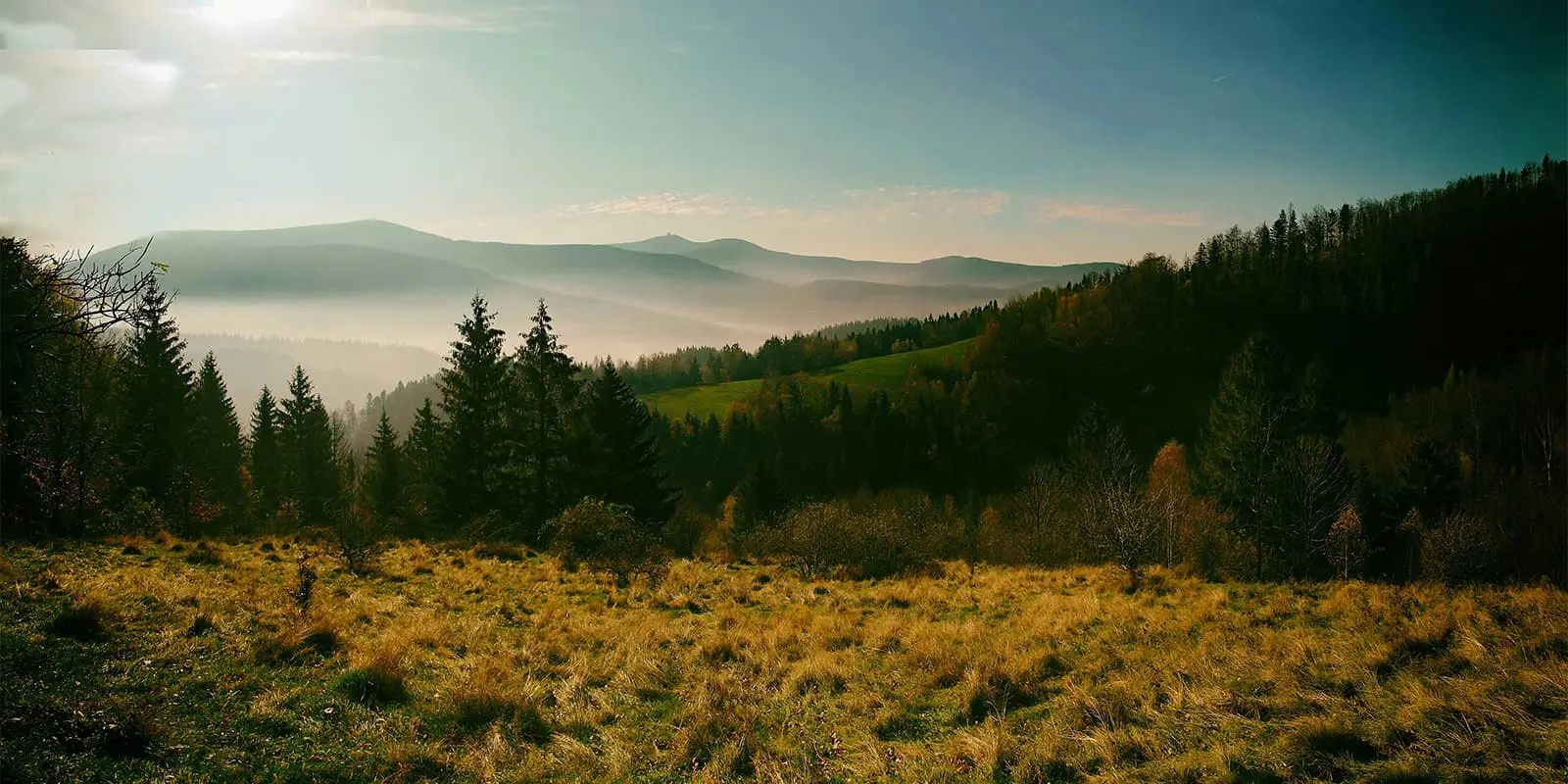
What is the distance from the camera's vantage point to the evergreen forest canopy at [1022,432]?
21.9m

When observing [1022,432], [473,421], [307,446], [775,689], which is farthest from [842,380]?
[775,689]

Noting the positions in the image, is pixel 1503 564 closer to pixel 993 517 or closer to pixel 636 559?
pixel 993 517

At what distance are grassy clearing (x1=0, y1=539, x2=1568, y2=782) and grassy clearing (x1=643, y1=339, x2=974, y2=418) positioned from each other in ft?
375

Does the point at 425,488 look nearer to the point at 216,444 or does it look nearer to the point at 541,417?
the point at 541,417

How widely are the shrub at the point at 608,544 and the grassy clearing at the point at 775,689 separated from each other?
561 cm

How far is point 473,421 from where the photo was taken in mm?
34312

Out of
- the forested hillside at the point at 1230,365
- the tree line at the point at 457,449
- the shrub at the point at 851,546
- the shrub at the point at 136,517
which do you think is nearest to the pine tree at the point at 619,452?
the tree line at the point at 457,449

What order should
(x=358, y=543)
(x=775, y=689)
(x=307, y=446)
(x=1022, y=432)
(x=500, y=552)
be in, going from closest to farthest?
(x=775, y=689)
(x=358, y=543)
(x=500, y=552)
(x=307, y=446)
(x=1022, y=432)

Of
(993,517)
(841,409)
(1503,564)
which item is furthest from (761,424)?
(1503,564)

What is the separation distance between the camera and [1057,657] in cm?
1003

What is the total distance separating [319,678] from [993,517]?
2251 inches

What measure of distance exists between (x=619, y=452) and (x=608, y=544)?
57.4ft

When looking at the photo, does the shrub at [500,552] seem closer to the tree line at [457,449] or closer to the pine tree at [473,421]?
the tree line at [457,449]

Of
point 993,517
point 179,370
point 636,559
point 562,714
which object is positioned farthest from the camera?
point 993,517
